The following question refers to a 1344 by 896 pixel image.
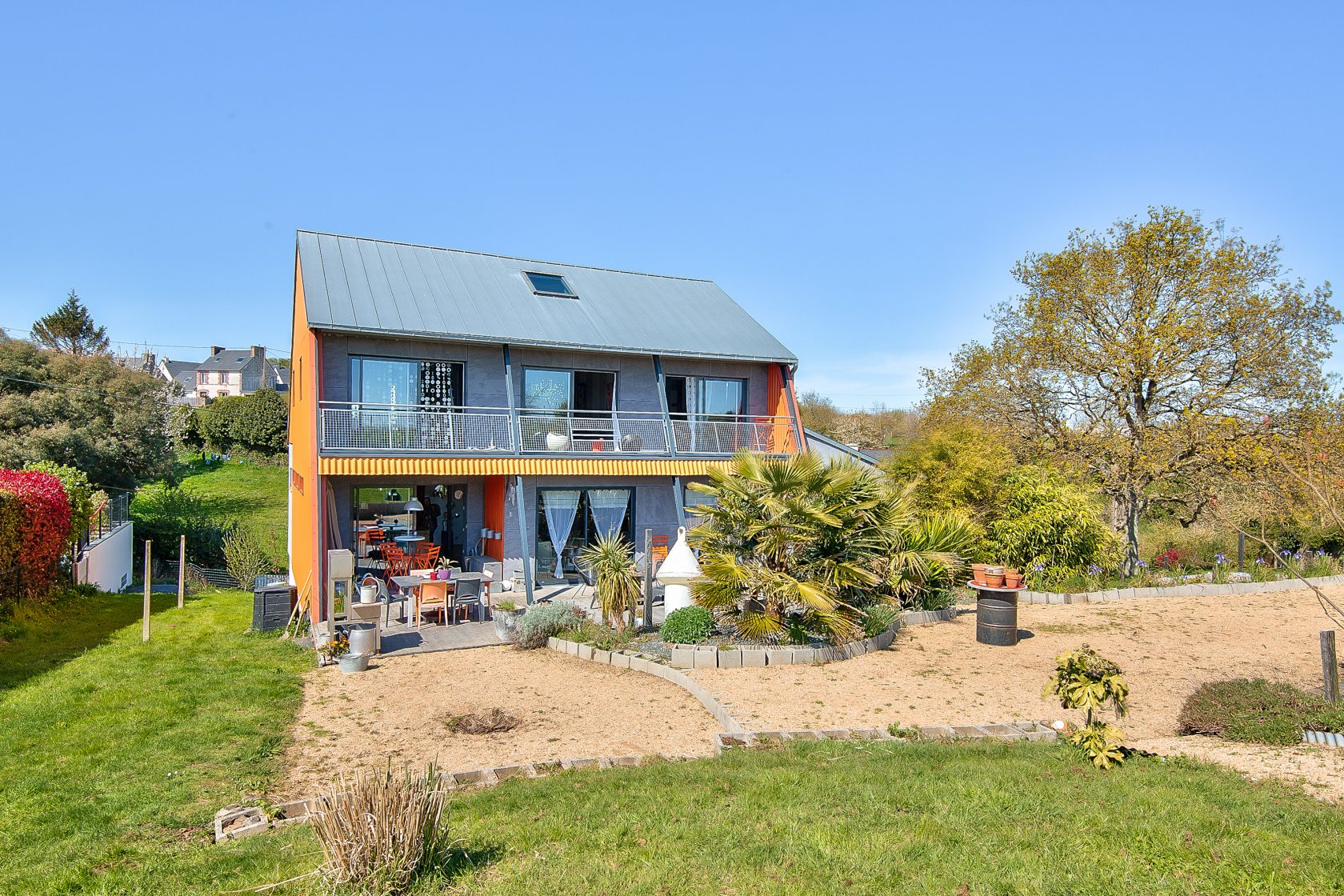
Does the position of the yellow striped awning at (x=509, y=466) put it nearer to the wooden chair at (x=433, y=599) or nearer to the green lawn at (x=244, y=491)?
the wooden chair at (x=433, y=599)

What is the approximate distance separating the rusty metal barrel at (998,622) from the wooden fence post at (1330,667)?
4.49m

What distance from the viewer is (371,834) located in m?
4.21

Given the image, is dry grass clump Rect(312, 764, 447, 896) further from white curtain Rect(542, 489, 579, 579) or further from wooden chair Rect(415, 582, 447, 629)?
white curtain Rect(542, 489, 579, 579)

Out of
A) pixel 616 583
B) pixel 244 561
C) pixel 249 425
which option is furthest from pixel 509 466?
pixel 249 425

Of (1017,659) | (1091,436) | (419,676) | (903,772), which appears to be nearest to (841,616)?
(1017,659)

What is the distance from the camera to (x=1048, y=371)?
19719mm

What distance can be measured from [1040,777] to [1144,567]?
610 inches

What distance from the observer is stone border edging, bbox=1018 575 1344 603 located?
17.0 m

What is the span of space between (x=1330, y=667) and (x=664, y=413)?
12.9 metres

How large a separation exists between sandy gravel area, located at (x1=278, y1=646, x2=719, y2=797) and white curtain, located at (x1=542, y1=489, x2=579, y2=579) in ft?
18.9

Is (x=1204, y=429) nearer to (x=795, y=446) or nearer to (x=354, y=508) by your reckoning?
(x=795, y=446)

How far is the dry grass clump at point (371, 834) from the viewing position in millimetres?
4211

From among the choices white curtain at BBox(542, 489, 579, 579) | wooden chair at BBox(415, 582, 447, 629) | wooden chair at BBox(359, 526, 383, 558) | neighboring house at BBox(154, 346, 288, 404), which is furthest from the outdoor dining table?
neighboring house at BBox(154, 346, 288, 404)

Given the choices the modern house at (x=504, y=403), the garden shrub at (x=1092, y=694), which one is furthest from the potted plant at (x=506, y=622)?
the garden shrub at (x=1092, y=694)
